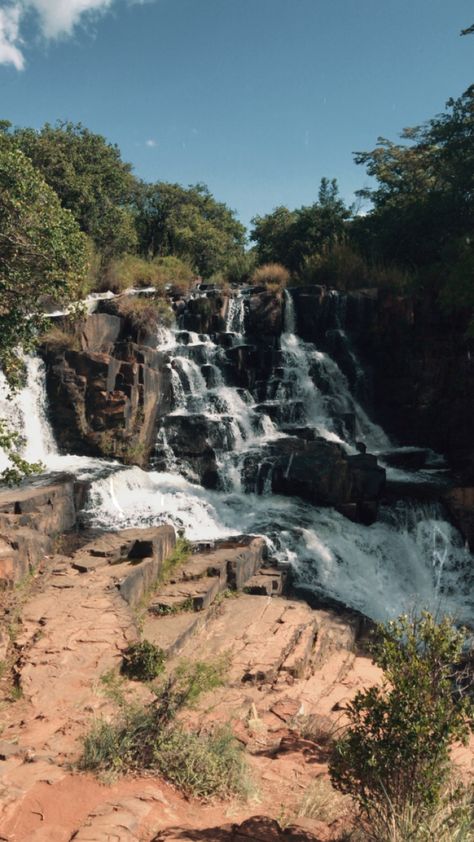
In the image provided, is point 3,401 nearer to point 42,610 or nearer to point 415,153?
point 42,610

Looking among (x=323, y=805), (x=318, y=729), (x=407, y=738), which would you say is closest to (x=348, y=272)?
(x=318, y=729)

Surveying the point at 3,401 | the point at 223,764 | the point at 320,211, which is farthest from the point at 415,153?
the point at 223,764

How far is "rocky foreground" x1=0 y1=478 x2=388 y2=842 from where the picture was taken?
4070 mm

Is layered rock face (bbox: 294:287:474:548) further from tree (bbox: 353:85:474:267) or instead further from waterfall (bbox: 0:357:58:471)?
waterfall (bbox: 0:357:58:471)

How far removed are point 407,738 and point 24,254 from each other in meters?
8.68

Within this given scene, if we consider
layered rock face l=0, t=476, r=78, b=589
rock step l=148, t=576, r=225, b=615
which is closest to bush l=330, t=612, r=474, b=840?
rock step l=148, t=576, r=225, b=615

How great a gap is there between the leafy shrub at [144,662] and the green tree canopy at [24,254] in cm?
486

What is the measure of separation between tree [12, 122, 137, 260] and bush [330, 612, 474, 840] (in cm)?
2358

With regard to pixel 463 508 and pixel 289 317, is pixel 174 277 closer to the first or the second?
pixel 289 317

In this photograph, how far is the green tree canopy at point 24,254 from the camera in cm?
946

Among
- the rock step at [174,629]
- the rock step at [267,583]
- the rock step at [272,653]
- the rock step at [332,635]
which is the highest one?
the rock step at [174,629]

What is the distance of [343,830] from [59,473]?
1126 centimetres

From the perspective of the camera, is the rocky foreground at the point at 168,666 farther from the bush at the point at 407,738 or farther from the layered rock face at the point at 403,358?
the layered rock face at the point at 403,358

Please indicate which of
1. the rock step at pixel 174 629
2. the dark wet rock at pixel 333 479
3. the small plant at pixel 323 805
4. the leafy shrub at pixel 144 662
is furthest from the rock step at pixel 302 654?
the dark wet rock at pixel 333 479
